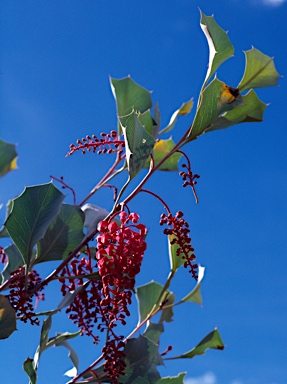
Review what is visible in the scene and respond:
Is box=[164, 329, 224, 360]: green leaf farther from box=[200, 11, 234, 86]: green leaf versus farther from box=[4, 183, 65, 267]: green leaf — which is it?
box=[200, 11, 234, 86]: green leaf

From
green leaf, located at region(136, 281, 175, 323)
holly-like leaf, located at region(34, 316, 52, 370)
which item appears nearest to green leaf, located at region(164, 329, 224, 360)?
green leaf, located at region(136, 281, 175, 323)

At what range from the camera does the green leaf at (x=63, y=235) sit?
156 centimetres

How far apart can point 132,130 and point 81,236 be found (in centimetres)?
37

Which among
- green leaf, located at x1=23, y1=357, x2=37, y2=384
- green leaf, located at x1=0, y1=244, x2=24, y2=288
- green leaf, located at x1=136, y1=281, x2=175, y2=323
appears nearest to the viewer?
green leaf, located at x1=23, y1=357, x2=37, y2=384

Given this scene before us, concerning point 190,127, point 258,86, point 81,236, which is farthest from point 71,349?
point 258,86

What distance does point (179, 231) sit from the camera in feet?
4.62

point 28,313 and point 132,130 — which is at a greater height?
point 132,130

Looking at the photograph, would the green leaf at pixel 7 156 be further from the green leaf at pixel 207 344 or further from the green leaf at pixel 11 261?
the green leaf at pixel 207 344

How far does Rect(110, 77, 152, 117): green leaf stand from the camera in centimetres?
187

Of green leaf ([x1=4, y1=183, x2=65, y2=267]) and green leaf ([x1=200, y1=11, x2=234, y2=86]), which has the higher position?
green leaf ([x1=200, y1=11, x2=234, y2=86])

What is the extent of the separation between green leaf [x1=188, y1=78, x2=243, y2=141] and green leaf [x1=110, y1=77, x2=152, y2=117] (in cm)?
40

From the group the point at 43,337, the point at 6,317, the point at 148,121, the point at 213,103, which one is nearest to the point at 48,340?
the point at 43,337

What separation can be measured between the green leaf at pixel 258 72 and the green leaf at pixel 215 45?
0.24ft

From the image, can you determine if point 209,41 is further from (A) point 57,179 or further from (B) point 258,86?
(A) point 57,179
